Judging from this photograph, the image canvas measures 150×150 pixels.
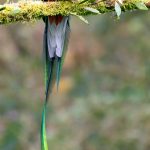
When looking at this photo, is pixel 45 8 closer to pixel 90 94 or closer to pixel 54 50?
pixel 54 50

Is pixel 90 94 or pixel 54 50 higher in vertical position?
pixel 54 50

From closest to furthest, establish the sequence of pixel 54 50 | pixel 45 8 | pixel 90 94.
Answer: pixel 45 8 < pixel 54 50 < pixel 90 94

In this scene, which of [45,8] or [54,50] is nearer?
[45,8]

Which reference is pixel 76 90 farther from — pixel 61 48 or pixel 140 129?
pixel 61 48

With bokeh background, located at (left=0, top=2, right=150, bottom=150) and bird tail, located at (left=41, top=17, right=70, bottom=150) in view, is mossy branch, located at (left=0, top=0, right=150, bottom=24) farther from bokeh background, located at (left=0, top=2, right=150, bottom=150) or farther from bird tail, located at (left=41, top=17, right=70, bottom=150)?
bokeh background, located at (left=0, top=2, right=150, bottom=150)

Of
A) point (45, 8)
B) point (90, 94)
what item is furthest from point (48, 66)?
point (90, 94)

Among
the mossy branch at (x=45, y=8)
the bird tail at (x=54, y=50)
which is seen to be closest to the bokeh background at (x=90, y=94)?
the bird tail at (x=54, y=50)

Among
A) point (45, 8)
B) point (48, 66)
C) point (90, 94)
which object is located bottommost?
point (90, 94)

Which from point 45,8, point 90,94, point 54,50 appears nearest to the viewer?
point 45,8
